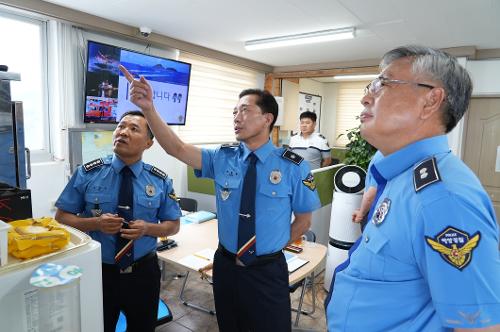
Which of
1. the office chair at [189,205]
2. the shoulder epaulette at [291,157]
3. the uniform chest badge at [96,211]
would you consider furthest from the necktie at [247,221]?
the office chair at [189,205]

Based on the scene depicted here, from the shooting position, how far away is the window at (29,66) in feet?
10.3

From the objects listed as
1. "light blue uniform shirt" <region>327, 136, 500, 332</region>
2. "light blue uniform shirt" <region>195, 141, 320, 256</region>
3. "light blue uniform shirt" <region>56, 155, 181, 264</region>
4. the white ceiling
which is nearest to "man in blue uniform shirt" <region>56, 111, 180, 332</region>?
"light blue uniform shirt" <region>56, 155, 181, 264</region>

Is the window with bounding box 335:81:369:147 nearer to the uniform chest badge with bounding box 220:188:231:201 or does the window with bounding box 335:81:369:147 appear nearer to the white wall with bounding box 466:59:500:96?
the white wall with bounding box 466:59:500:96

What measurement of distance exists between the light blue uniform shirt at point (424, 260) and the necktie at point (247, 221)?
0.62 meters

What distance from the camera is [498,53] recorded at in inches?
172

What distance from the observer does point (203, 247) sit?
253cm

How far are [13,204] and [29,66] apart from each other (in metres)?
A: 3.26

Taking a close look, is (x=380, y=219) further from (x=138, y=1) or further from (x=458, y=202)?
(x=138, y=1)

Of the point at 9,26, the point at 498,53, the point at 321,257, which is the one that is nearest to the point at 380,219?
the point at 321,257

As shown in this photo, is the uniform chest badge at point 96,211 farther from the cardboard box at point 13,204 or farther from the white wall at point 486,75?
the white wall at point 486,75

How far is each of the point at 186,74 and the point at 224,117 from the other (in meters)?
1.44

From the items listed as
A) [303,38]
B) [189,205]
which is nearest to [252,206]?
[189,205]

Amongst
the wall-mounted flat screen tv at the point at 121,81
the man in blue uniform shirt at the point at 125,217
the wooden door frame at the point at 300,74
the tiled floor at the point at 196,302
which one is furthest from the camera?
the wooden door frame at the point at 300,74

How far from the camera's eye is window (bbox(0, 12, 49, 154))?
3.13 meters
